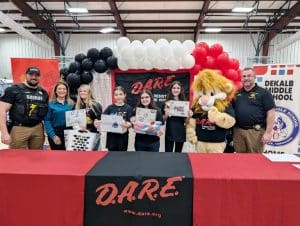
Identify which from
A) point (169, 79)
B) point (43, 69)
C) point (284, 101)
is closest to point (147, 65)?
point (169, 79)

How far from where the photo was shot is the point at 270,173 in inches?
63.4

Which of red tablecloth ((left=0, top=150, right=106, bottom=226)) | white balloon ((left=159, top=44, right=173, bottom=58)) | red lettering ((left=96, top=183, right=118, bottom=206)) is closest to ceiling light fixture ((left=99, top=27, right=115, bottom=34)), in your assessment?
white balloon ((left=159, top=44, right=173, bottom=58))

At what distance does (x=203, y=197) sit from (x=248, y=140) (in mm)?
1410

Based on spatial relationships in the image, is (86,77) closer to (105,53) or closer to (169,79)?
(105,53)

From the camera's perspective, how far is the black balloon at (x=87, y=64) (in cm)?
423

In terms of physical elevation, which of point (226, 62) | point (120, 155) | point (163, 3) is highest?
point (163, 3)

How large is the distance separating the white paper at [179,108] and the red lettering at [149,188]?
150cm

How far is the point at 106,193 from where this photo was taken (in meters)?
1.57

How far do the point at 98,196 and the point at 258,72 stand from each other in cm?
333

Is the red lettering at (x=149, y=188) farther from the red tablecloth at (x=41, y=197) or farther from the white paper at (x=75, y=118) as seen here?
the white paper at (x=75, y=118)

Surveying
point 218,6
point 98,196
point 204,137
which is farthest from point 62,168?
point 218,6

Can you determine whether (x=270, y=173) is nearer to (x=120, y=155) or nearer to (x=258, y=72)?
(x=120, y=155)

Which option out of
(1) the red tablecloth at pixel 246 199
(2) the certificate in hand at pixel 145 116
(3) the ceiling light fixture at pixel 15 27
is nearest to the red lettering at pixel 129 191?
(1) the red tablecloth at pixel 246 199

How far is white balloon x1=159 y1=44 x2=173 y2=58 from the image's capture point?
4.09 meters
